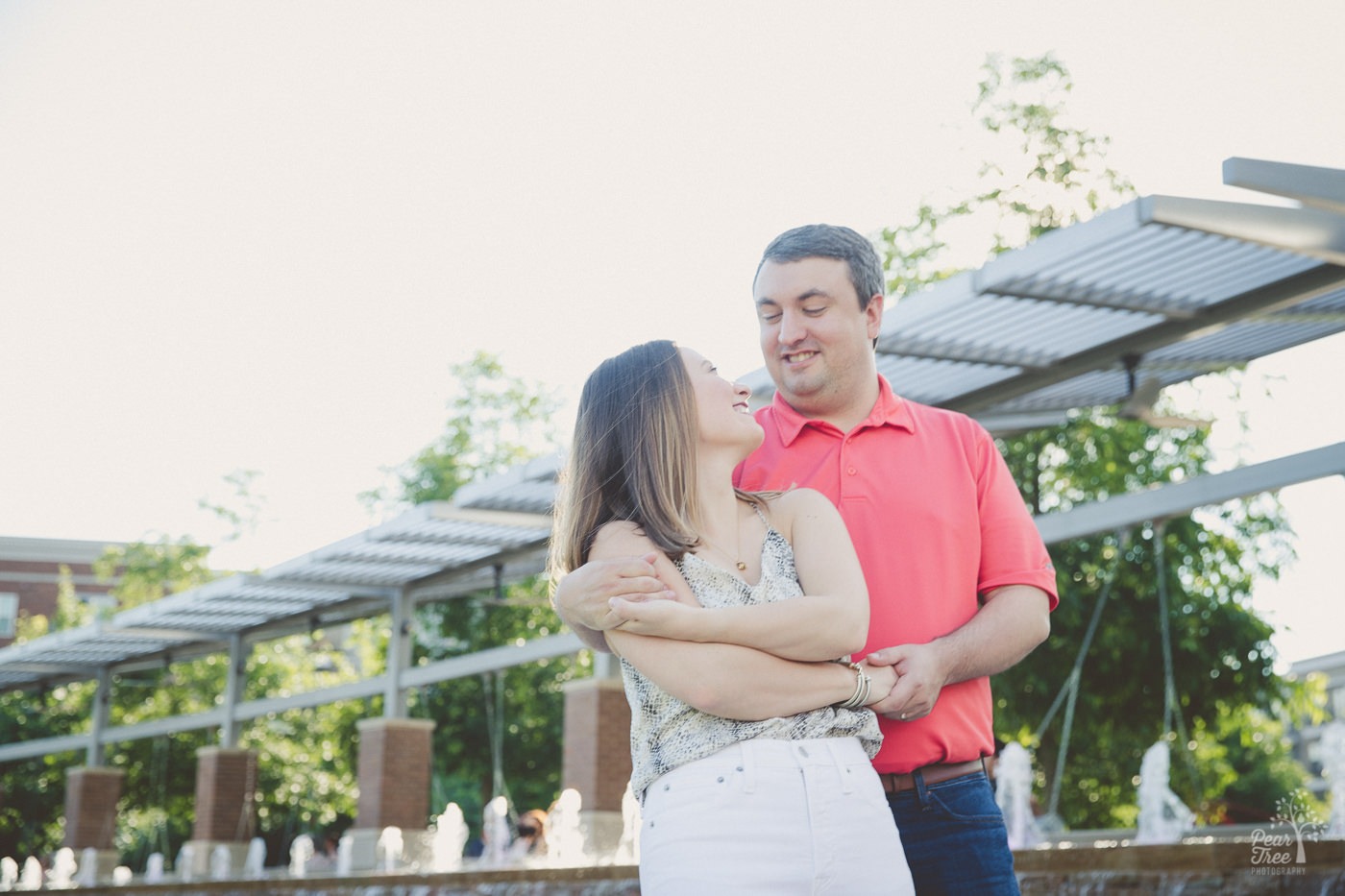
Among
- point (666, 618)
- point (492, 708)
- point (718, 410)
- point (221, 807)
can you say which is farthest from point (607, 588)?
point (492, 708)

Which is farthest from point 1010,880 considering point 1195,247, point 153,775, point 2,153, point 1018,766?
point 153,775

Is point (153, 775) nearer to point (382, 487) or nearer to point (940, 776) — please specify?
point (382, 487)

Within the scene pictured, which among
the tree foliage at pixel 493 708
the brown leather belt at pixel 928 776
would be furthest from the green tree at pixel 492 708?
the brown leather belt at pixel 928 776

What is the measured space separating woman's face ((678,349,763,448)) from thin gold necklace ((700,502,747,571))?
0.39 feet

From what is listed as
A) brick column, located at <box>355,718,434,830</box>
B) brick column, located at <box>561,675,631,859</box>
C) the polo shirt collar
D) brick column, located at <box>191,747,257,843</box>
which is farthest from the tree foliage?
the polo shirt collar

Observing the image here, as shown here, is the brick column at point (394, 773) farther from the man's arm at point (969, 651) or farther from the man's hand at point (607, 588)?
the man's hand at point (607, 588)

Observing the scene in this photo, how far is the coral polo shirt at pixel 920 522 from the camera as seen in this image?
2.72 meters

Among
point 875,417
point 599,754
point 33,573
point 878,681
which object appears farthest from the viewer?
point 33,573

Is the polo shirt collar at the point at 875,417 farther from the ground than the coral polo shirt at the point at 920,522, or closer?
farther from the ground

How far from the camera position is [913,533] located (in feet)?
9.12

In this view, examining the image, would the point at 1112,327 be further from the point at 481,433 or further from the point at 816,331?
the point at 481,433

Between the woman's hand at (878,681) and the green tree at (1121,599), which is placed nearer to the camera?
the woman's hand at (878,681)

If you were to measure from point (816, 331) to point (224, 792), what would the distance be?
69.3ft

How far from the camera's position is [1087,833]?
42.1 ft
